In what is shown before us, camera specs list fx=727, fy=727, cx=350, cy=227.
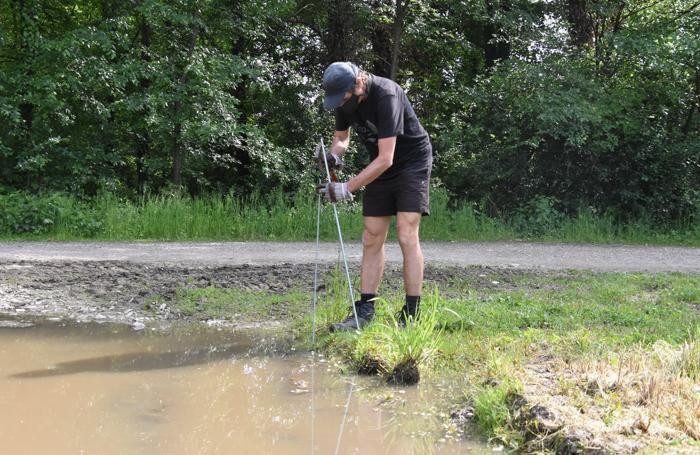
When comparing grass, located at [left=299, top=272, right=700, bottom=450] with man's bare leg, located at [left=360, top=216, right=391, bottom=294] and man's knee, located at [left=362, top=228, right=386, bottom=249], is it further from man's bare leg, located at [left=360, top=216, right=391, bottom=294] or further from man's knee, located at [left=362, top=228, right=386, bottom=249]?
man's knee, located at [left=362, top=228, right=386, bottom=249]

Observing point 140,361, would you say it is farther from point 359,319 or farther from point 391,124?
point 391,124

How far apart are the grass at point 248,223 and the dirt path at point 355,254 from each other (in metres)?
1.07

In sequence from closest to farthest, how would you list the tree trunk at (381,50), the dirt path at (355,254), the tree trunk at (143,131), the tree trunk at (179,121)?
the dirt path at (355,254) → the tree trunk at (179,121) → the tree trunk at (143,131) → the tree trunk at (381,50)

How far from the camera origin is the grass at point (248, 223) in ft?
36.6

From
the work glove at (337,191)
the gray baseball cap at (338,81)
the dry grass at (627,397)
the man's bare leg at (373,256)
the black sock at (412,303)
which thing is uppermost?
the gray baseball cap at (338,81)

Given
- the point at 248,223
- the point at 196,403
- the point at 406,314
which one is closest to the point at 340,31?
the point at 248,223

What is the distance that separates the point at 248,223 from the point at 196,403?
26.2 feet

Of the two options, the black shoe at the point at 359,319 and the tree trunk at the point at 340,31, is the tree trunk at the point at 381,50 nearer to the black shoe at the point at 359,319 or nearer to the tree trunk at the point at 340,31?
the tree trunk at the point at 340,31

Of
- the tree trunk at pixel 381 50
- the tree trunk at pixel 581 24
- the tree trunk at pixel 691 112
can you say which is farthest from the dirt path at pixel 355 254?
the tree trunk at pixel 381 50

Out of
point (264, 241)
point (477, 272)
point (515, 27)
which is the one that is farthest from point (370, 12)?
point (477, 272)

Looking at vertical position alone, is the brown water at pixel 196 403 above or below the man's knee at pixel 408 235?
below

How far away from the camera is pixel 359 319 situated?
4887 millimetres

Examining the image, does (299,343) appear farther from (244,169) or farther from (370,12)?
(370,12)

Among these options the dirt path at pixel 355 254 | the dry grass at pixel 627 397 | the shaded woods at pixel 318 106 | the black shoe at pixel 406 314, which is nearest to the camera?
the dry grass at pixel 627 397
